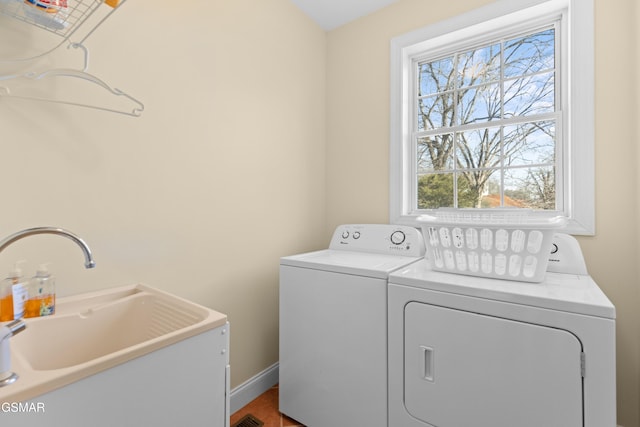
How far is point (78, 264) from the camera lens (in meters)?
1.19

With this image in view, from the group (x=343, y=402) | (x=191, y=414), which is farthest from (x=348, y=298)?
(x=191, y=414)

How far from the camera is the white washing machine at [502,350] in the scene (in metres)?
0.97

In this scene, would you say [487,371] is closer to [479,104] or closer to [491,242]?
[491,242]

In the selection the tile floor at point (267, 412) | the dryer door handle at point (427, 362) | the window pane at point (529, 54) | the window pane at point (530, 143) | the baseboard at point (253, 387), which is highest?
the window pane at point (529, 54)

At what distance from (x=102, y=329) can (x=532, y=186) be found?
225 centimetres

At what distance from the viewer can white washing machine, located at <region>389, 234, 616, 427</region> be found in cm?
97

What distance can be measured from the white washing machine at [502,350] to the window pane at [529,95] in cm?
84

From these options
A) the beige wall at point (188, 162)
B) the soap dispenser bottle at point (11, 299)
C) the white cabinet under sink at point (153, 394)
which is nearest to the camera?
the white cabinet under sink at point (153, 394)

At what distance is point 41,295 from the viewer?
1010 mm

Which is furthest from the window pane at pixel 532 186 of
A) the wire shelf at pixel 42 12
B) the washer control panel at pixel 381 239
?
the wire shelf at pixel 42 12

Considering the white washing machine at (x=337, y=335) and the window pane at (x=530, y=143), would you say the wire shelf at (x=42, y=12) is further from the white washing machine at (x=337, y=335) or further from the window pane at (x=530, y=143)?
the window pane at (x=530, y=143)

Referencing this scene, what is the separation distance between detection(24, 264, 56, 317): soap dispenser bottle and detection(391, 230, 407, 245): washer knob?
1629 millimetres

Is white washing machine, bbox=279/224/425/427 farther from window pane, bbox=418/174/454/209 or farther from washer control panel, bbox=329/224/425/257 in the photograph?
window pane, bbox=418/174/454/209

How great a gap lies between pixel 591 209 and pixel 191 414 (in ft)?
6.38
